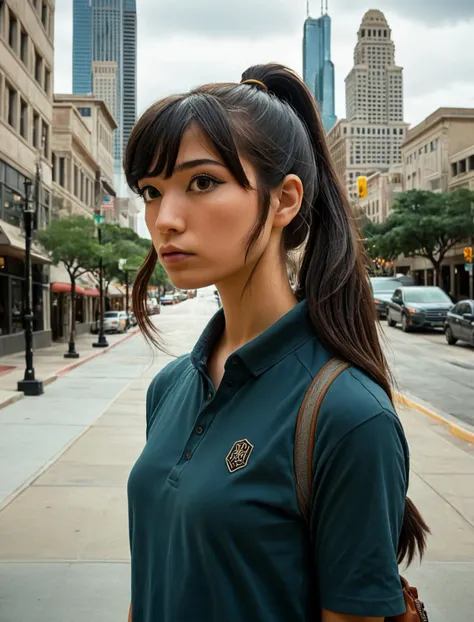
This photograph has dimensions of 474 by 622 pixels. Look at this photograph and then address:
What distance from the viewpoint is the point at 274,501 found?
1.22 meters

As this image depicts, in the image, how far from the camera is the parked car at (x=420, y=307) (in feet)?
83.4

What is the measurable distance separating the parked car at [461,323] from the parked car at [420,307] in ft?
9.39

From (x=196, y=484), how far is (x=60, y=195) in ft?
129

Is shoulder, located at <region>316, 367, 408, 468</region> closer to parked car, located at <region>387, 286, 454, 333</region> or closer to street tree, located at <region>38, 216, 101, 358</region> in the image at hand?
street tree, located at <region>38, 216, 101, 358</region>

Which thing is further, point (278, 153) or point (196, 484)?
point (278, 153)

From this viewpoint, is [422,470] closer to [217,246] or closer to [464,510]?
[464,510]

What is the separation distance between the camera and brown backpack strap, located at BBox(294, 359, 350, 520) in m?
1.22

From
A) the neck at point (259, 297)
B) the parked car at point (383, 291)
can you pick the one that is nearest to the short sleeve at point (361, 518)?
the neck at point (259, 297)

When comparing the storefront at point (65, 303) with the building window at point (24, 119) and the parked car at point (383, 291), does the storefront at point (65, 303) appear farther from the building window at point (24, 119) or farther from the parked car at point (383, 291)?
the parked car at point (383, 291)

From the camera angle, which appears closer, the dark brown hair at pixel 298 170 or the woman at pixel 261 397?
the woman at pixel 261 397

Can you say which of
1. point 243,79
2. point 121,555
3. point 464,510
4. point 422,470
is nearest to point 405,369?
point 422,470

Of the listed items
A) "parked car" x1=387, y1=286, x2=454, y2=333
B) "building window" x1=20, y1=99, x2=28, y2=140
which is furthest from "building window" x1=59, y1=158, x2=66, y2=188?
"parked car" x1=387, y1=286, x2=454, y2=333

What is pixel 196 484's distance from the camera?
1.31 metres

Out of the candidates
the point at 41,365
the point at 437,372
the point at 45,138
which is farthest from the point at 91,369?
→ the point at 45,138
